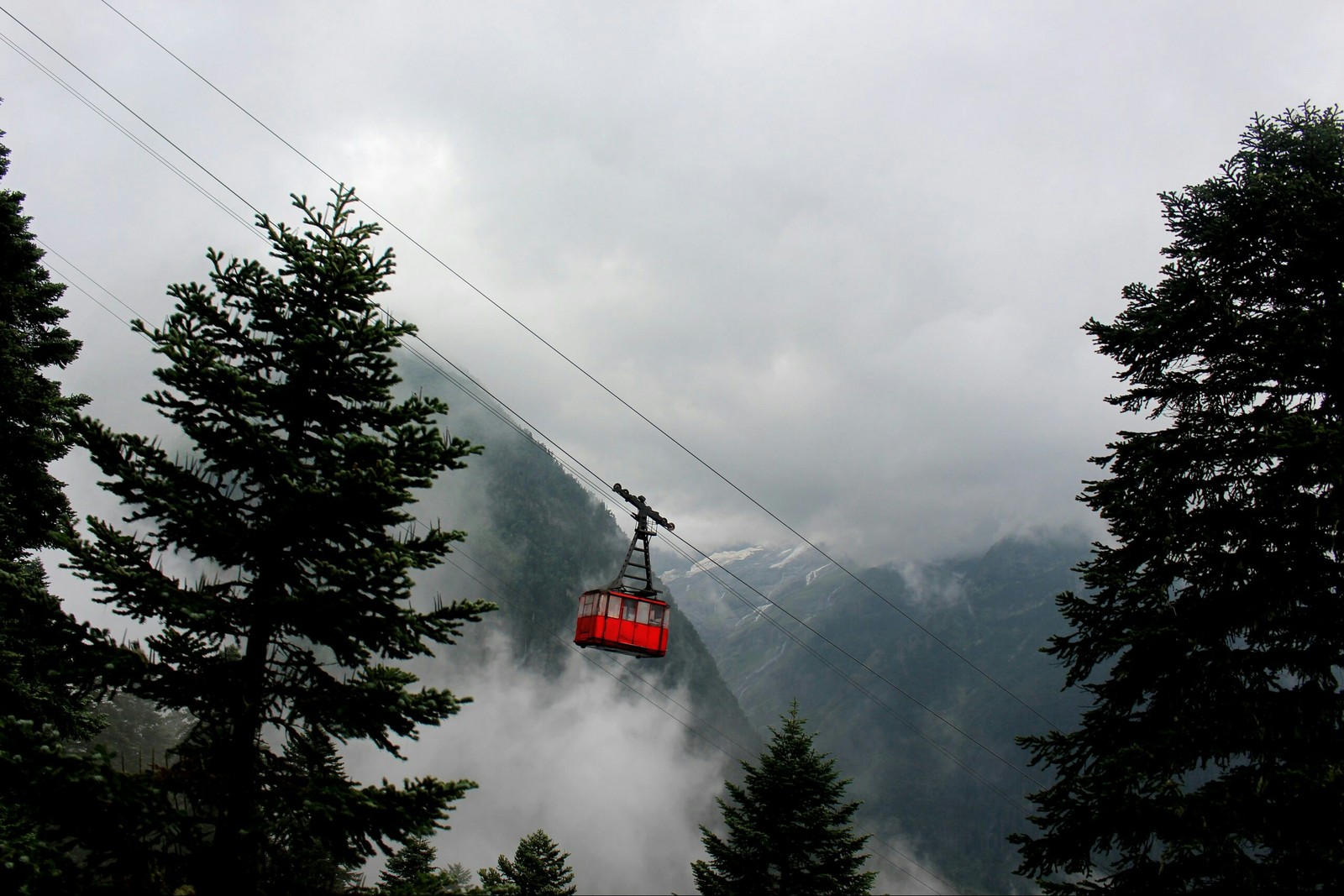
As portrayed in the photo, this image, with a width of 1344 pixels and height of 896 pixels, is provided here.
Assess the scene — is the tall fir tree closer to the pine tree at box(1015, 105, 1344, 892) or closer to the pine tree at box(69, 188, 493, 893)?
the pine tree at box(69, 188, 493, 893)

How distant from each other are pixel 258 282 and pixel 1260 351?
52.9 feet

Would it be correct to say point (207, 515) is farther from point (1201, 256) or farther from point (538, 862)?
point (538, 862)

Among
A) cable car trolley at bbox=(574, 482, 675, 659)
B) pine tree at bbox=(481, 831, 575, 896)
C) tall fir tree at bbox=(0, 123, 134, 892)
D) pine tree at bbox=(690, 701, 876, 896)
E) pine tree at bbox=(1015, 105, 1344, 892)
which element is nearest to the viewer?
tall fir tree at bbox=(0, 123, 134, 892)

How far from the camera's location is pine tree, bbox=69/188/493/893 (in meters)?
8.98

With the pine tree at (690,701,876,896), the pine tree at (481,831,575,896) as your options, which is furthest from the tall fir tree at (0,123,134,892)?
the pine tree at (481,831,575,896)

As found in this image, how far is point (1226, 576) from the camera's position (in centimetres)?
1332

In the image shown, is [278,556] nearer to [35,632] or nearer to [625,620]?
[35,632]

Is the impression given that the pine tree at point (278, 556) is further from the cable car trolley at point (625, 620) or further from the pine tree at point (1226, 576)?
the cable car trolley at point (625, 620)

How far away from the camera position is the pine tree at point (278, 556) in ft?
29.5

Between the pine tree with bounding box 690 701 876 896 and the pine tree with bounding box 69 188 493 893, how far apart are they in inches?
855

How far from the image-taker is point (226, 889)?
8617mm

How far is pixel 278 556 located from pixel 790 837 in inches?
990

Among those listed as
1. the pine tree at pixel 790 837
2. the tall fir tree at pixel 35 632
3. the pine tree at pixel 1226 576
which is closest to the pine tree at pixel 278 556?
the tall fir tree at pixel 35 632

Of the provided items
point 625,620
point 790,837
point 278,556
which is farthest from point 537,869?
point 278,556
